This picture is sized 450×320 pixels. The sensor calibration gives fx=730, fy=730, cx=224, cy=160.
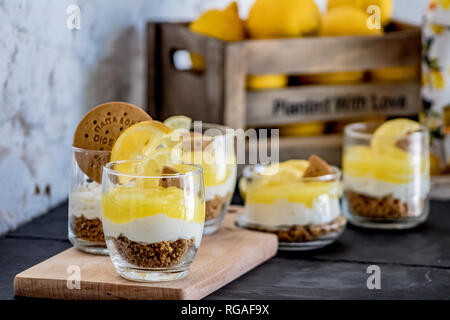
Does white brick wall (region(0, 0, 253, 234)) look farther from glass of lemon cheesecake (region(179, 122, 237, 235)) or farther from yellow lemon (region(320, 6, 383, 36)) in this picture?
yellow lemon (region(320, 6, 383, 36))

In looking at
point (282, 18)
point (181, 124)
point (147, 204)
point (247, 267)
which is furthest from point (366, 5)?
point (147, 204)

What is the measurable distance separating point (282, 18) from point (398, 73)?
31 centimetres

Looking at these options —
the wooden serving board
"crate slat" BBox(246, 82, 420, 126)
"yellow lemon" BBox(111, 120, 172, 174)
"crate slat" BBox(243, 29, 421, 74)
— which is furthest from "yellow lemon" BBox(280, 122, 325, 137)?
"yellow lemon" BBox(111, 120, 172, 174)

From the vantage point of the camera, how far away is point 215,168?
109 centimetres

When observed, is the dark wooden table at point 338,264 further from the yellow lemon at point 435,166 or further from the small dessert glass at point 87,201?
the yellow lemon at point 435,166

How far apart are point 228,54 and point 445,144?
48cm

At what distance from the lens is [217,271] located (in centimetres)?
92

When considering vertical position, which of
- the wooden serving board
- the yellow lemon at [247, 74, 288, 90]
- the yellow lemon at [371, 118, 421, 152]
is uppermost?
the yellow lemon at [247, 74, 288, 90]

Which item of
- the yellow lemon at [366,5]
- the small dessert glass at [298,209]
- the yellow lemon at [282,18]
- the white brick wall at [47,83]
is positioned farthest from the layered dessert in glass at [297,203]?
the yellow lemon at [366,5]

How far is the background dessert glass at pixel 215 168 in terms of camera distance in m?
1.08

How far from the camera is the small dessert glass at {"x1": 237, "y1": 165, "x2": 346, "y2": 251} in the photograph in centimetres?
108

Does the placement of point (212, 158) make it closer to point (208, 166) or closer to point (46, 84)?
point (208, 166)

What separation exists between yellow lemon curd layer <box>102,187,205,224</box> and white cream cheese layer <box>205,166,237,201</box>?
213mm

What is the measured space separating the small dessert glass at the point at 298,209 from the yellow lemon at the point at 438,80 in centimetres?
→ 48
